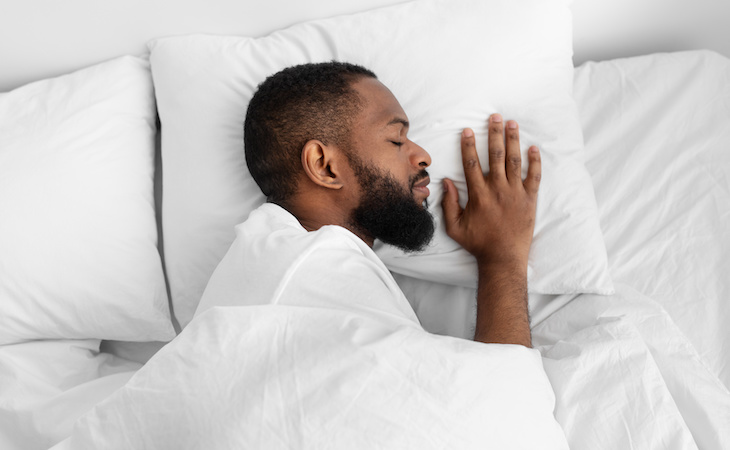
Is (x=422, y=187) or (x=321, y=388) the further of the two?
(x=422, y=187)

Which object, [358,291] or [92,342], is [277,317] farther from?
[92,342]

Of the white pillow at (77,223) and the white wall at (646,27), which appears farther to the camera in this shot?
the white wall at (646,27)

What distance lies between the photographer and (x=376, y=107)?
3.89ft

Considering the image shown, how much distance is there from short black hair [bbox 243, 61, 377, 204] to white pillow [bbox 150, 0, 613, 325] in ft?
0.30

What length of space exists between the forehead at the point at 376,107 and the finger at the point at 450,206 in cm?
16

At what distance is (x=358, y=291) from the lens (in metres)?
0.95

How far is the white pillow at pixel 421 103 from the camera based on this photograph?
1.23 meters

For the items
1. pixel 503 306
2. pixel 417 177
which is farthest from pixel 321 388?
pixel 417 177

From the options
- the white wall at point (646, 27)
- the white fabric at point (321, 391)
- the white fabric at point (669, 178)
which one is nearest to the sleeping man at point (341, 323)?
the white fabric at point (321, 391)

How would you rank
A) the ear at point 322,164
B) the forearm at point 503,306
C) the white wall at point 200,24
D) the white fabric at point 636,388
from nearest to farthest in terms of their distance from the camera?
1. the white fabric at point 636,388
2. the forearm at point 503,306
3. the ear at point 322,164
4. the white wall at point 200,24

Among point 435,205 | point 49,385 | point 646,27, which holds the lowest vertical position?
point 49,385

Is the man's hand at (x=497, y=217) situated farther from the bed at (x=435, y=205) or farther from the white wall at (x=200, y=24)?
the white wall at (x=200, y=24)

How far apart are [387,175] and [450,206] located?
0.49ft

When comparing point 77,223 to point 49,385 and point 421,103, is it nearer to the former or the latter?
point 49,385
